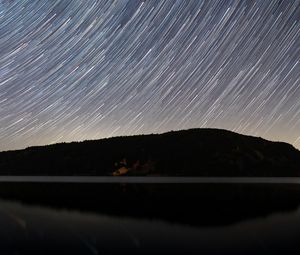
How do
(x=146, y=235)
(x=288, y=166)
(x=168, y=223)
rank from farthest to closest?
(x=288, y=166) < (x=168, y=223) < (x=146, y=235)

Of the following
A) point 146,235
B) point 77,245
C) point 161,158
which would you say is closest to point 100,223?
point 146,235

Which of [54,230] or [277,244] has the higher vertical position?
[54,230]

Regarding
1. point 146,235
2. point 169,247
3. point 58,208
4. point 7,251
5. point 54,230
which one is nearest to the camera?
point 7,251

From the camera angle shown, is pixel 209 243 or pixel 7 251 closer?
pixel 7 251

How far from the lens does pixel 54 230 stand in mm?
19922

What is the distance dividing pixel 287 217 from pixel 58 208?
49.7 feet

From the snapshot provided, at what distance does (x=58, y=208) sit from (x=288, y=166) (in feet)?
595

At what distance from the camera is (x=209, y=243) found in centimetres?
1666

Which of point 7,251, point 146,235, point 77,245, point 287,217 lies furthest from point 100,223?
point 287,217

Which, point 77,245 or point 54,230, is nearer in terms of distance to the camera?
point 77,245

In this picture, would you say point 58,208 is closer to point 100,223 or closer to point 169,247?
point 100,223

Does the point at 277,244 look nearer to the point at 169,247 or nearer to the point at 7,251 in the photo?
the point at 169,247

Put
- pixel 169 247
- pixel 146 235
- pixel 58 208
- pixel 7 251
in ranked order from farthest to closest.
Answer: pixel 58 208 → pixel 146 235 → pixel 169 247 → pixel 7 251

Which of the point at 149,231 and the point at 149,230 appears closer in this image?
the point at 149,231
